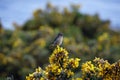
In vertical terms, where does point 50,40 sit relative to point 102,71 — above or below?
above

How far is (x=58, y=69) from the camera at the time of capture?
1132 centimetres

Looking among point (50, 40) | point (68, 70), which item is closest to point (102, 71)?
point (68, 70)

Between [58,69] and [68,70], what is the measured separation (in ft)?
0.66

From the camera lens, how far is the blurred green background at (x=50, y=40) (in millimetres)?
30481

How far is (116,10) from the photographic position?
6706cm

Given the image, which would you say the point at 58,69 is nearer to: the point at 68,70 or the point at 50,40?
the point at 68,70

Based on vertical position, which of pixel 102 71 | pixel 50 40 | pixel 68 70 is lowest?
pixel 102 71

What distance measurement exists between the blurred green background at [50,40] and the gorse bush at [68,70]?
27.7ft

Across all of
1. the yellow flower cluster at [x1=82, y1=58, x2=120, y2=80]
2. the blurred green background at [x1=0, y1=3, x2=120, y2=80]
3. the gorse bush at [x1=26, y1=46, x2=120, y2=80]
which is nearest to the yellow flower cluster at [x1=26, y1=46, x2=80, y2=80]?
the gorse bush at [x1=26, y1=46, x2=120, y2=80]

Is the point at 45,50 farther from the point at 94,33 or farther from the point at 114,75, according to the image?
the point at 114,75

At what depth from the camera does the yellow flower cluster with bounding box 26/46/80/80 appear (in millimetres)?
11281

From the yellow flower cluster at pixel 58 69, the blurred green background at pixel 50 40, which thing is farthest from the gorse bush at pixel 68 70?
the blurred green background at pixel 50 40

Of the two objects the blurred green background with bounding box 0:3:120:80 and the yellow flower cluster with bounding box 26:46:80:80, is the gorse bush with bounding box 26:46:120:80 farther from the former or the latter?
the blurred green background with bounding box 0:3:120:80

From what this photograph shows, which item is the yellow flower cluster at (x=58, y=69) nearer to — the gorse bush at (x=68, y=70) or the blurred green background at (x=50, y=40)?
the gorse bush at (x=68, y=70)
